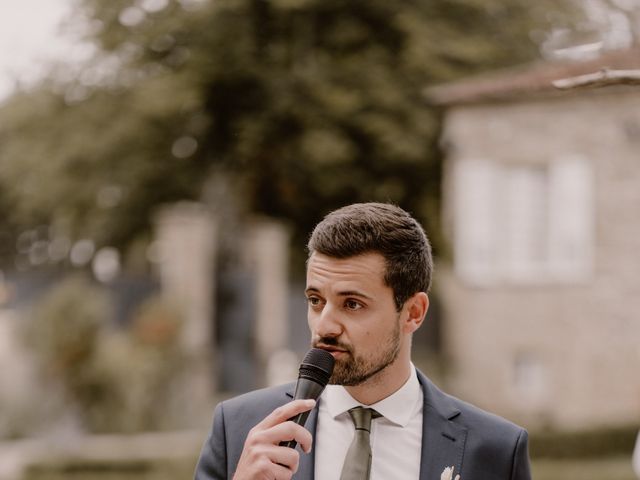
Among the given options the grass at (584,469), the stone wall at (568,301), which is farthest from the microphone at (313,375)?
the stone wall at (568,301)

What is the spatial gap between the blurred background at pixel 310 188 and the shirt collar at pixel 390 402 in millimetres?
10265

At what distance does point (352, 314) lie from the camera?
2.48 metres

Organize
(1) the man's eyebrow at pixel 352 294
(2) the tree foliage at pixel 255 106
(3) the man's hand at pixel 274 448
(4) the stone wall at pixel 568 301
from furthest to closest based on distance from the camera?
(2) the tree foliage at pixel 255 106
(4) the stone wall at pixel 568 301
(1) the man's eyebrow at pixel 352 294
(3) the man's hand at pixel 274 448

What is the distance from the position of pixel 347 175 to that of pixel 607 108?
15.8ft

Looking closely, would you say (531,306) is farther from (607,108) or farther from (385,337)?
(385,337)

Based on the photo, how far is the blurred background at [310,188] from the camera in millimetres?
14086

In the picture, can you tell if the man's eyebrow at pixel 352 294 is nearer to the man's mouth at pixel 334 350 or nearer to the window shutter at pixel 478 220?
the man's mouth at pixel 334 350

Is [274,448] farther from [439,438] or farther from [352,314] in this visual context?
[439,438]

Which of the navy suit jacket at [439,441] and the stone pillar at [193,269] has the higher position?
the navy suit jacket at [439,441]

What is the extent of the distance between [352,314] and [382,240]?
189 millimetres

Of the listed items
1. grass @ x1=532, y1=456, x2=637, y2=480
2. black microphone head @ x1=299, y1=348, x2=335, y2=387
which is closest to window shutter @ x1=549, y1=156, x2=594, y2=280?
grass @ x1=532, y1=456, x2=637, y2=480

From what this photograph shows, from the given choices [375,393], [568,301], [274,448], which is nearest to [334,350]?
[375,393]

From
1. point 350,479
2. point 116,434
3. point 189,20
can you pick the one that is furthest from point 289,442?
point 189,20

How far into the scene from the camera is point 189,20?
17.8 metres
